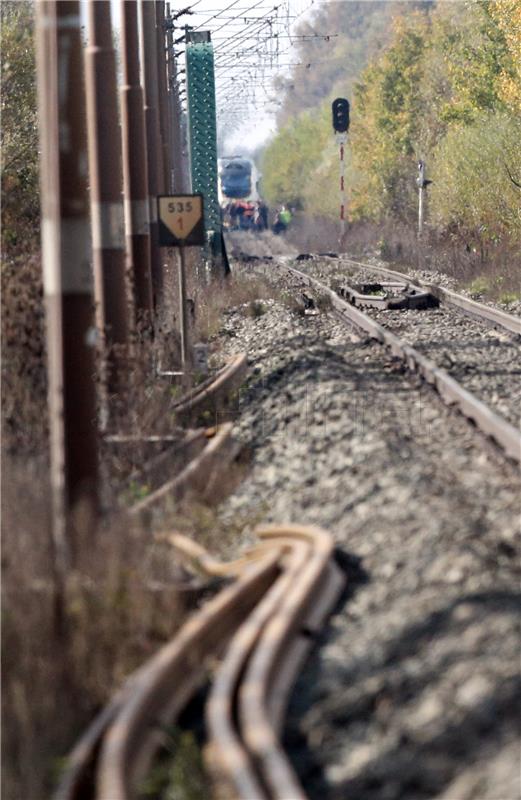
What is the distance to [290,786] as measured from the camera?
4.63 m

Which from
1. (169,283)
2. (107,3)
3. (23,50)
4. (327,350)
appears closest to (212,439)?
(107,3)

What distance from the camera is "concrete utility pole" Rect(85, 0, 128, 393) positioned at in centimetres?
1138

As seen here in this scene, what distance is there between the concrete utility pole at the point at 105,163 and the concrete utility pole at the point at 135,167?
350 centimetres

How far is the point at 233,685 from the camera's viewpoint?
222 inches

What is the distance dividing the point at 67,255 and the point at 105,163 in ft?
15.3

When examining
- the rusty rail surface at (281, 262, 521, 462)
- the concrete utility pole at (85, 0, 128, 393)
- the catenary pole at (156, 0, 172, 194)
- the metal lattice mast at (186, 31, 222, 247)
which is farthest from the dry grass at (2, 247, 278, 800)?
the metal lattice mast at (186, 31, 222, 247)

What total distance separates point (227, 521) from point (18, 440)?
1.90m

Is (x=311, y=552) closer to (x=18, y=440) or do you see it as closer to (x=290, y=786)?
(x=290, y=786)

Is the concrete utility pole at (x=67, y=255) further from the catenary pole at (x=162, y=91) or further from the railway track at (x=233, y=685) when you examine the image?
the catenary pole at (x=162, y=91)

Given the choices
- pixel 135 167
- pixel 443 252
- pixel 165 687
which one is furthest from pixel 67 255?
pixel 443 252

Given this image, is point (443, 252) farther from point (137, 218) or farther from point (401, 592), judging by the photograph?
point (401, 592)

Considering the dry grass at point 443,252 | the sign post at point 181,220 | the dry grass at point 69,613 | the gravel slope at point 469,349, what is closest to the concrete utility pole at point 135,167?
the sign post at point 181,220

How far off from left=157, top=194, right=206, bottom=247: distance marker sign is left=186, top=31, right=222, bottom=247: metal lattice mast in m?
14.9

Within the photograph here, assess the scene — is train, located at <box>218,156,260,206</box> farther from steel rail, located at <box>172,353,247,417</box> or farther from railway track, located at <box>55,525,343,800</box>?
railway track, located at <box>55,525,343,800</box>
